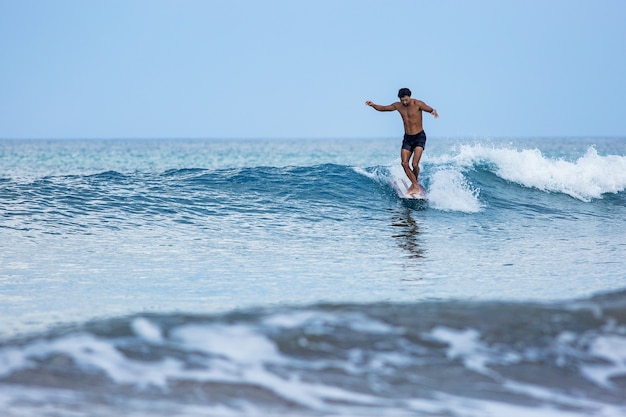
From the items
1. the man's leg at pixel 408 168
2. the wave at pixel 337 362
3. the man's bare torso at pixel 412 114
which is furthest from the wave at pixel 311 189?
the wave at pixel 337 362

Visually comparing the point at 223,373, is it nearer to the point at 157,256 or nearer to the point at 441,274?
the point at 441,274

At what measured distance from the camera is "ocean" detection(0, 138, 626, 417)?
383cm

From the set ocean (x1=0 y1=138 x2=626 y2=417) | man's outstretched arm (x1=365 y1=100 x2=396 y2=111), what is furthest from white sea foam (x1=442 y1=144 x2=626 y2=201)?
man's outstretched arm (x1=365 y1=100 x2=396 y2=111)

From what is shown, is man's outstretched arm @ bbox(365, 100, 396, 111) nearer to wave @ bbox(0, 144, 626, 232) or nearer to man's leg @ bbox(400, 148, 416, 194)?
man's leg @ bbox(400, 148, 416, 194)

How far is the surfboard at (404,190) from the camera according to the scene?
1260cm

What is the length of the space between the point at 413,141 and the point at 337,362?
844 centimetres

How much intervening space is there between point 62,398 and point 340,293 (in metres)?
2.67

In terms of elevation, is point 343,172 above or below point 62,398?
above

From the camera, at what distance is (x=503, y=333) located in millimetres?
4492

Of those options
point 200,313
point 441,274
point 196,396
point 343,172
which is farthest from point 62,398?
point 343,172

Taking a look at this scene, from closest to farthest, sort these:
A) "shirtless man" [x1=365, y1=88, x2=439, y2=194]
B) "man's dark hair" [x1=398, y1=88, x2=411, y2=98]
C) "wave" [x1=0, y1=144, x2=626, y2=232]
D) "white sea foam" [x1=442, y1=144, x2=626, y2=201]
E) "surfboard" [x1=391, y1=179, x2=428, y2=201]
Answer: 1. "wave" [x1=0, y1=144, x2=626, y2=232]
2. "man's dark hair" [x1=398, y1=88, x2=411, y2=98]
3. "shirtless man" [x1=365, y1=88, x2=439, y2=194]
4. "surfboard" [x1=391, y1=179, x2=428, y2=201]
5. "white sea foam" [x1=442, y1=144, x2=626, y2=201]

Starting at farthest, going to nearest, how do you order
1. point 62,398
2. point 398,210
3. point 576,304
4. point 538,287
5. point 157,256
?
point 398,210 < point 157,256 < point 538,287 < point 576,304 < point 62,398

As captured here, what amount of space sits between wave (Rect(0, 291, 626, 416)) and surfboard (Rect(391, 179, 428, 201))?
25.1 ft

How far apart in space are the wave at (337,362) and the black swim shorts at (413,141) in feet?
24.3
